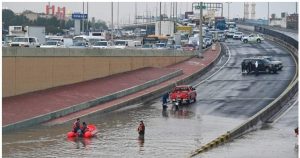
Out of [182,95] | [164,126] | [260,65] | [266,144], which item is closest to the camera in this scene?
[266,144]

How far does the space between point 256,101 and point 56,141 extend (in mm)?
15397

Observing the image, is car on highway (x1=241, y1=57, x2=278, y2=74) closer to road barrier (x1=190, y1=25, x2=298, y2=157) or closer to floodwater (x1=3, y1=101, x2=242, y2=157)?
road barrier (x1=190, y1=25, x2=298, y2=157)

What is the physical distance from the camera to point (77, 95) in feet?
133

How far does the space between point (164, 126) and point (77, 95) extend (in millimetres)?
9333

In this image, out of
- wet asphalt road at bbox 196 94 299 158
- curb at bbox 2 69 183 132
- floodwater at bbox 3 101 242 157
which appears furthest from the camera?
curb at bbox 2 69 183 132

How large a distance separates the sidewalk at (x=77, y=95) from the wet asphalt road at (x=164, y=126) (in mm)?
1309

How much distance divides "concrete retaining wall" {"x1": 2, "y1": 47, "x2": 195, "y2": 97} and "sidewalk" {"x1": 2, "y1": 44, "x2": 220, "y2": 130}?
22.1 inches

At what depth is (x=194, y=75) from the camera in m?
50.8

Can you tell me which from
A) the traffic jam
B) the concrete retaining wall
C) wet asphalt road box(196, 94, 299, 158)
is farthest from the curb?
wet asphalt road box(196, 94, 299, 158)

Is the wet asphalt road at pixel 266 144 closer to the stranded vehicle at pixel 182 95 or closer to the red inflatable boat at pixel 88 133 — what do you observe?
A: the red inflatable boat at pixel 88 133

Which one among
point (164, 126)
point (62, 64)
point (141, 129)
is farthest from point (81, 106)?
point (141, 129)

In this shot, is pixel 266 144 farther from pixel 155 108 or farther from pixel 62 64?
pixel 62 64

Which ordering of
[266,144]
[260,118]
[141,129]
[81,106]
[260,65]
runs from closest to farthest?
[266,144] → [141,129] → [260,118] → [81,106] → [260,65]

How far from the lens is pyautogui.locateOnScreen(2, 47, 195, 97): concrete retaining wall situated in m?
38.6
